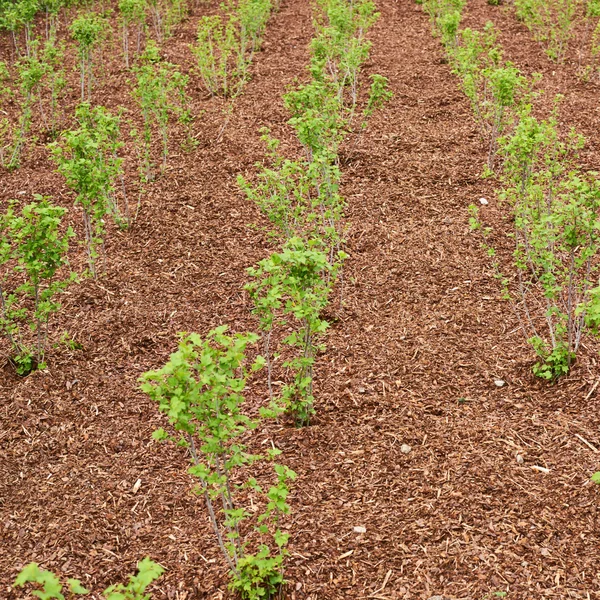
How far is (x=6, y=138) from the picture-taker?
8.04 m

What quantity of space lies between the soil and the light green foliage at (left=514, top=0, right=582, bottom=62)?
8.19 feet

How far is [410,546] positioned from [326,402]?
1208mm

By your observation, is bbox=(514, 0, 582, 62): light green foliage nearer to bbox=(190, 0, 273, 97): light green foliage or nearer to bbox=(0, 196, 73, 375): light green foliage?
bbox=(190, 0, 273, 97): light green foliage

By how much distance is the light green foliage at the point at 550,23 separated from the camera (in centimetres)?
891

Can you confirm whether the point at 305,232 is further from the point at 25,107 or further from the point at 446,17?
the point at 446,17

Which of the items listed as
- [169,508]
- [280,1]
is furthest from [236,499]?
[280,1]

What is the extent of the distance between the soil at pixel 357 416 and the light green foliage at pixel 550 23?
2.50m

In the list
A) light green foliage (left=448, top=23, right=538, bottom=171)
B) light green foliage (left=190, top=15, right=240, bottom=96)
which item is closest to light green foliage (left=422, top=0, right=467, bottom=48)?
light green foliage (left=448, top=23, right=538, bottom=171)

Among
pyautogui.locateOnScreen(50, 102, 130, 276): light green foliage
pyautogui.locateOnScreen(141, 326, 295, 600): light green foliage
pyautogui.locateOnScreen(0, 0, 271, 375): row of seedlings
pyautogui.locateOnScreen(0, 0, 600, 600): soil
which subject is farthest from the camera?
pyautogui.locateOnScreen(50, 102, 130, 276): light green foliage

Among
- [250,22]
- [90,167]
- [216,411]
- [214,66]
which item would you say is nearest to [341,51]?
[214,66]

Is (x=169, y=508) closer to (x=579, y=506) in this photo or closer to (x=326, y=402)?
(x=326, y=402)

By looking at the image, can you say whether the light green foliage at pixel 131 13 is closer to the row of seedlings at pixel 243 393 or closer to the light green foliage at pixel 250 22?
the light green foliage at pixel 250 22

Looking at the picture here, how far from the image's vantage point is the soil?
3.29 meters

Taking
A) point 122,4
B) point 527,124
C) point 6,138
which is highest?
point 122,4
